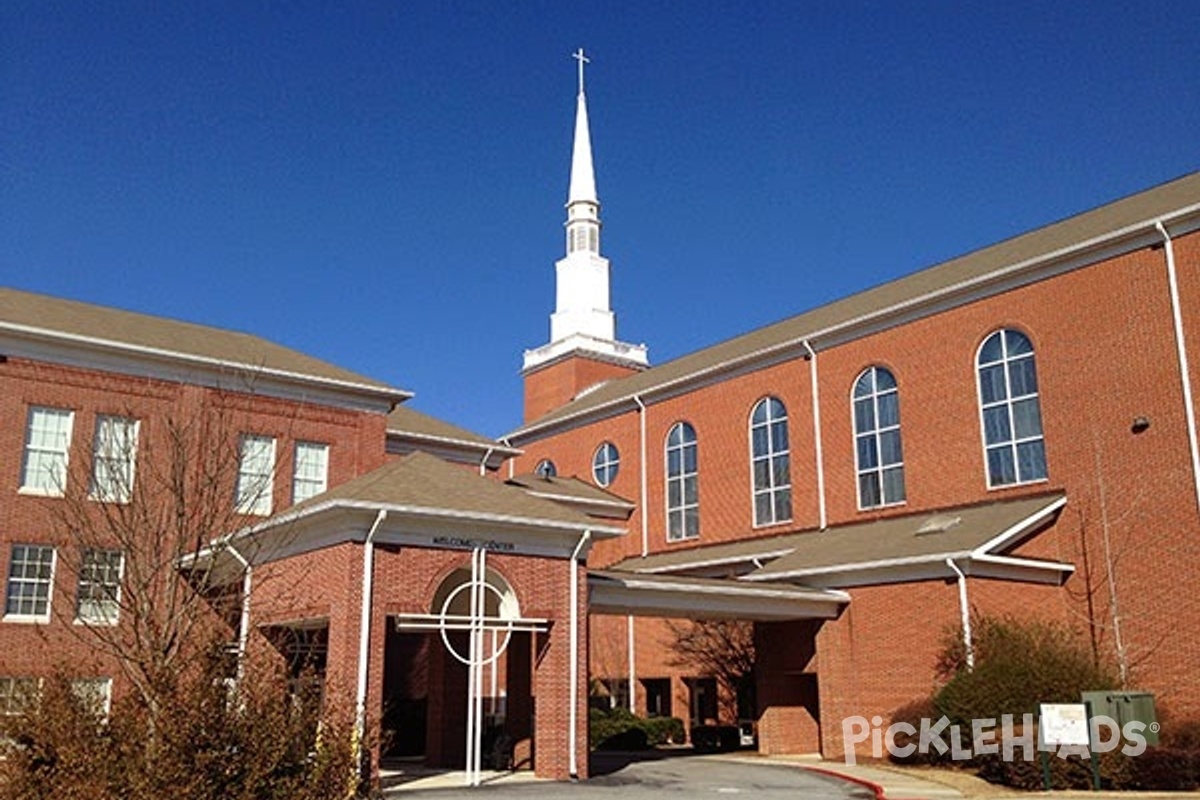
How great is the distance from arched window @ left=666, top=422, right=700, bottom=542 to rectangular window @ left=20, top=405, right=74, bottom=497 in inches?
848

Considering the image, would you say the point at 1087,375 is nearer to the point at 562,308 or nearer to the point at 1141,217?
the point at 1141,217

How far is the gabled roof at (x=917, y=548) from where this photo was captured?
2534 centimetres

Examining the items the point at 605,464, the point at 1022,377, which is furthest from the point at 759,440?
the point at 1022,377

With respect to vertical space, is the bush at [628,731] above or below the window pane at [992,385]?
below

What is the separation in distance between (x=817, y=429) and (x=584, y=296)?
24.2 m

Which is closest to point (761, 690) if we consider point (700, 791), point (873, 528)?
point (873, 528)

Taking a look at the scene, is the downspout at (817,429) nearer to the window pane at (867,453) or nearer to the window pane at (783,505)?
the window pane at (867,453)

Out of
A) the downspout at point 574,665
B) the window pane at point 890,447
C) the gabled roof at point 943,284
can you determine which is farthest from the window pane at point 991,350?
the downspout at point 574,665

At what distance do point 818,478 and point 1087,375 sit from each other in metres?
9.72

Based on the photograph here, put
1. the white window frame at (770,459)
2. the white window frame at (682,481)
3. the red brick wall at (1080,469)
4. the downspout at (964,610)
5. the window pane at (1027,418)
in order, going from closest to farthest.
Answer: the downspout at (964,610) → the red brick wall at (1080,469) → the window pane at (1027,418) → the white window frame at (770,459) → the white window frame at (682,481)

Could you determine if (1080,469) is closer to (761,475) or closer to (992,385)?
(992,385)

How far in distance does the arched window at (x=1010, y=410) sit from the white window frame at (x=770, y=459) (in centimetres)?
786

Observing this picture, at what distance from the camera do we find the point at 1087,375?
2764 centimetres

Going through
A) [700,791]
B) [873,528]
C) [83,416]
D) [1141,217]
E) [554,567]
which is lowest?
[700,791]
